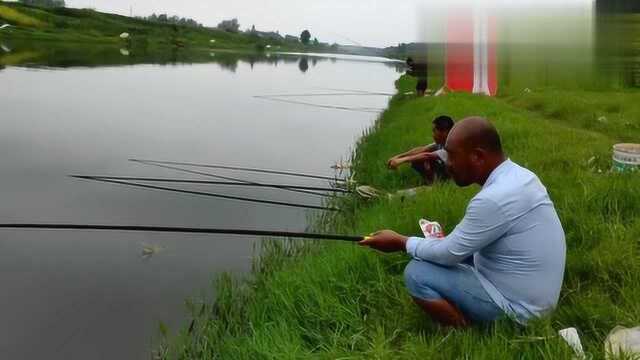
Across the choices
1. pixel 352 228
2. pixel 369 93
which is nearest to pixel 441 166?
pixel 352 228

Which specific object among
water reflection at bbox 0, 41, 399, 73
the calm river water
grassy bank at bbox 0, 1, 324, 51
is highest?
grassy bank at bbox 0, 1, 324, 51

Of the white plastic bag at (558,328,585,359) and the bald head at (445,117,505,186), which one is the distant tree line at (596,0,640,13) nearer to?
the bald head at (445,117,505,186)

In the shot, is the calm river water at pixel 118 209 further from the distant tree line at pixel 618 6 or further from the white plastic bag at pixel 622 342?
the distant tree line at pixel 618 6

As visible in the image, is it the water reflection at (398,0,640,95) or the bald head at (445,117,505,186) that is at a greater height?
the water reflection at (398,0,640,95)

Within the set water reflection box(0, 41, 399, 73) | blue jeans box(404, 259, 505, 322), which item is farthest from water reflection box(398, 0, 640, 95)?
water reflection box(0, 41, 399, 73)

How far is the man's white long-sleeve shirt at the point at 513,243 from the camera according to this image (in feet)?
8.45

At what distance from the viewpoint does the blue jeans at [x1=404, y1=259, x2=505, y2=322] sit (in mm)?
2893

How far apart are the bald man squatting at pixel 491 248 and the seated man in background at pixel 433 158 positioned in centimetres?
336

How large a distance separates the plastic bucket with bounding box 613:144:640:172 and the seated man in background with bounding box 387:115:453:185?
1671mm

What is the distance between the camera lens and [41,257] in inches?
222

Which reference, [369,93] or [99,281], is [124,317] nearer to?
[99,281]

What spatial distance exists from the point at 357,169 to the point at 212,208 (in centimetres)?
270

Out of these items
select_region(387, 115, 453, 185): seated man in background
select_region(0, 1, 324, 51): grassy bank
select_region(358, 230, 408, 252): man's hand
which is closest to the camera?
select_region(358, 230, 408, 252): man's hand

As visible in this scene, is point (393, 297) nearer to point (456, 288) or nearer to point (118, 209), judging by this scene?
point (456, 288)
